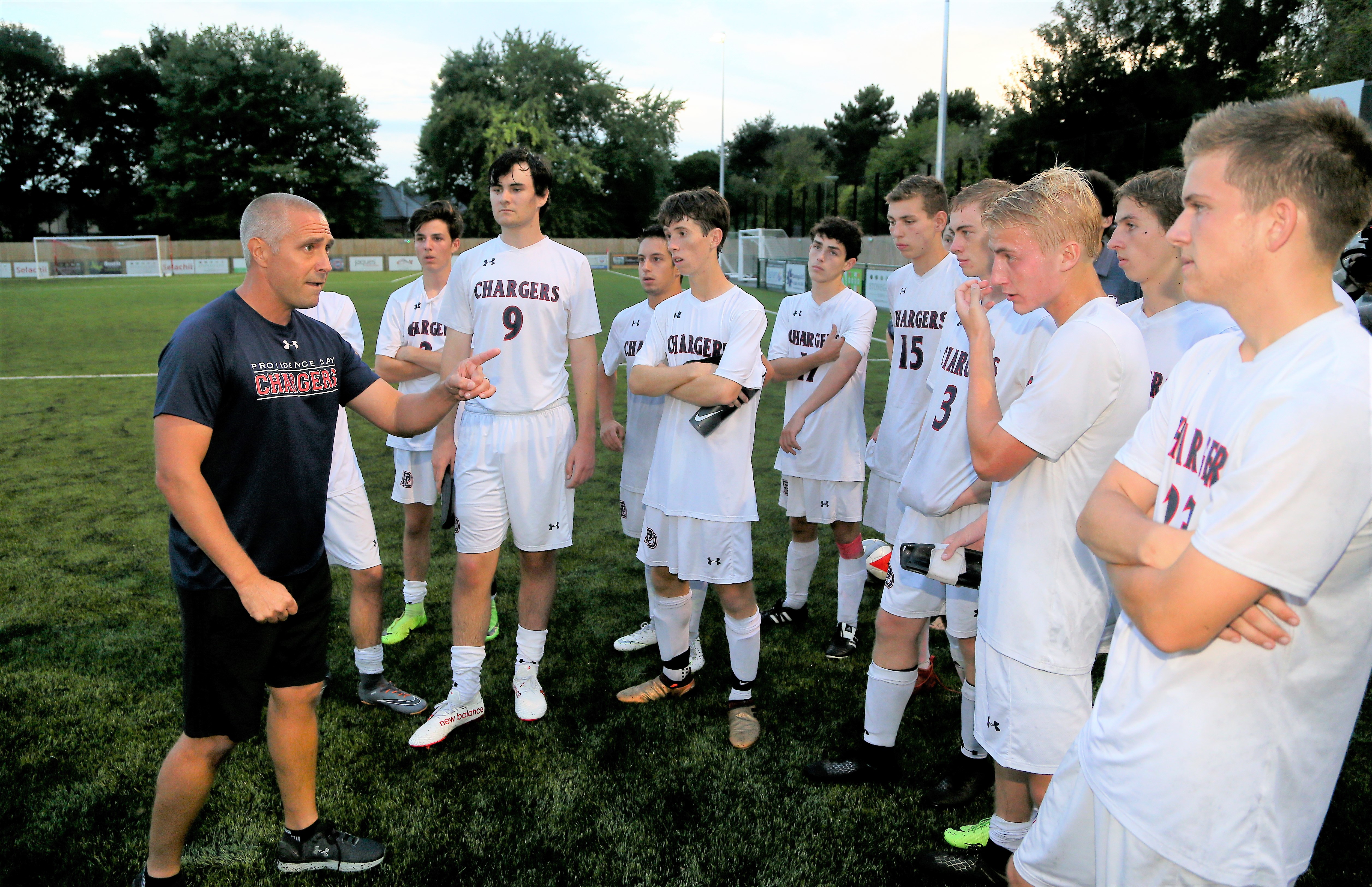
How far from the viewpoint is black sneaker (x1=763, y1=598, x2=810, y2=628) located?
5145 millimetres

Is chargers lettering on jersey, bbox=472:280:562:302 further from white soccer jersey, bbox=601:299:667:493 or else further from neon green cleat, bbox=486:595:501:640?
neon green cleat, bbox=486:595:501:640

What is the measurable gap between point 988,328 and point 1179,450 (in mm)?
894

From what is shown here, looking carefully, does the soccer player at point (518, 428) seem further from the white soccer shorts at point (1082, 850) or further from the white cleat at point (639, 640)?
the white soccer shorts at point (1082, 850)

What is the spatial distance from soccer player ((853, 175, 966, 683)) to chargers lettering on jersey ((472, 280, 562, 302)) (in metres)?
1.88

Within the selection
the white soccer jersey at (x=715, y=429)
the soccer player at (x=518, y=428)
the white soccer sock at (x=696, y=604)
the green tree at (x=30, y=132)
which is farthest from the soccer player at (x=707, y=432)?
the green tree at (x=30, y=132)

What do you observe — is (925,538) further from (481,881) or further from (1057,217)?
(481,881)

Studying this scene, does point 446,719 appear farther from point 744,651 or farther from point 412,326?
point 412,326

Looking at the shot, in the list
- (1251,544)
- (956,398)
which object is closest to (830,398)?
(956,398)

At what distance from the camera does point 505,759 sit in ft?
12.1

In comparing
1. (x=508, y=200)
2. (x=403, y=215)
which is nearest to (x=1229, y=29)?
(x=508, y=200)

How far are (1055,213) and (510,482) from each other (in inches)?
106

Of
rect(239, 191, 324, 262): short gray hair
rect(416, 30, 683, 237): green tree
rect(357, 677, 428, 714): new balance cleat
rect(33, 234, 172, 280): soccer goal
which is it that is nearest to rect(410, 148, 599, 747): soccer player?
rect(357, 677, 428, 714): new balance cleat

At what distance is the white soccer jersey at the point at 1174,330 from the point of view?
315cm

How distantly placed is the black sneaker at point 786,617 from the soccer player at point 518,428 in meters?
1.53
